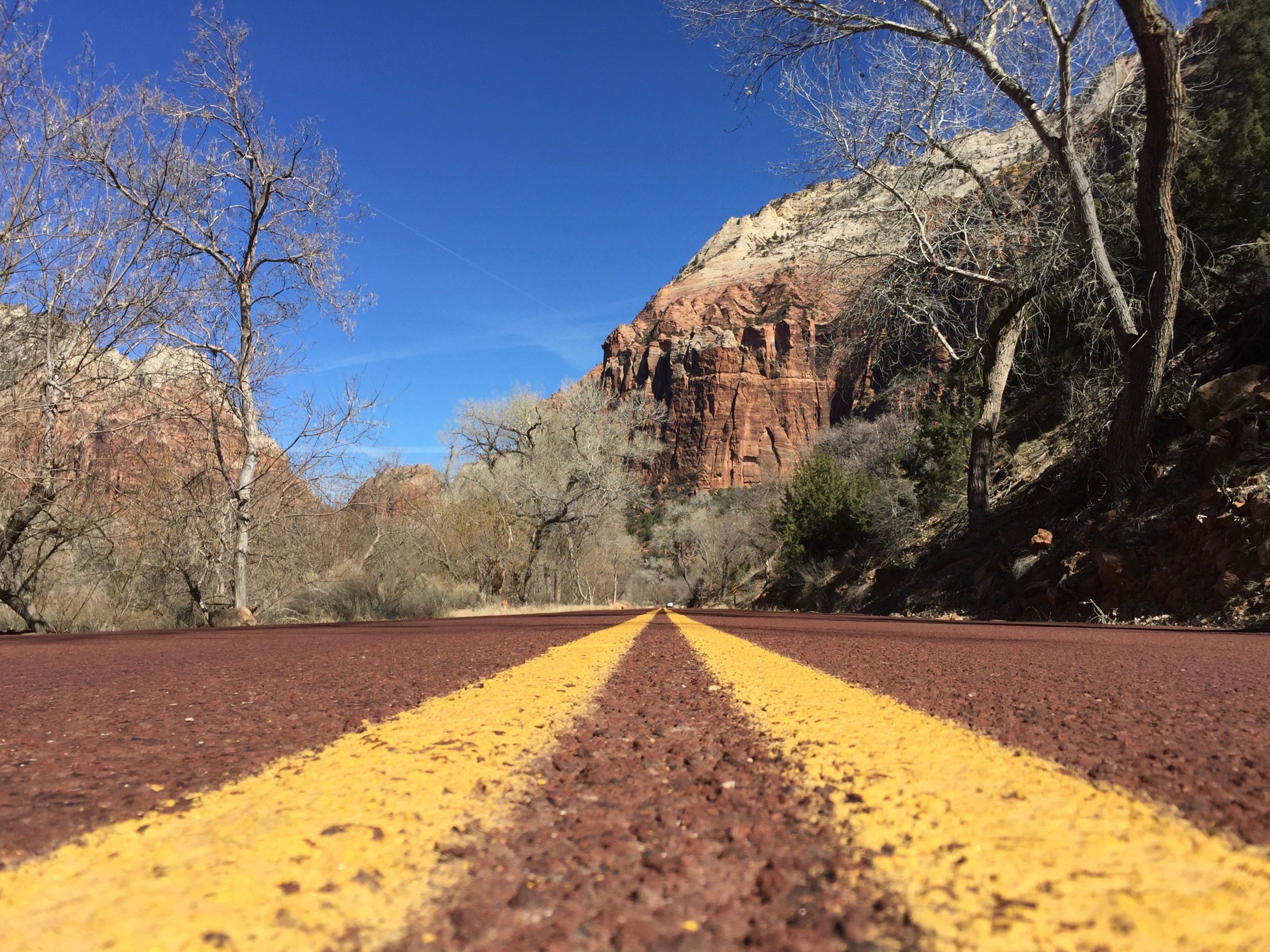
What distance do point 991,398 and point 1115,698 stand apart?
33.3 ft

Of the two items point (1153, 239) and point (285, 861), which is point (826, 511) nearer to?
point (1153, 239)

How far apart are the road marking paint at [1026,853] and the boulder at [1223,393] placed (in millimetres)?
7898

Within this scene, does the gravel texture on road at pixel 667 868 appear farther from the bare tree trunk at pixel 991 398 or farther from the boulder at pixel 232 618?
the bare tree trunk at pixel 991 398

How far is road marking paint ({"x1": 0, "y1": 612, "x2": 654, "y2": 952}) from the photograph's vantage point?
69 centimetres

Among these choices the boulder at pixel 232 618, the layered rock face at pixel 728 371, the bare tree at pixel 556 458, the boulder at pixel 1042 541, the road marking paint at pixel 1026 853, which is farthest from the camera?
the layered rock face at pixel 728 371

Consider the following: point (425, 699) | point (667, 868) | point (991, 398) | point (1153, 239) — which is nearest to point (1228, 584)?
point (1153, 239)

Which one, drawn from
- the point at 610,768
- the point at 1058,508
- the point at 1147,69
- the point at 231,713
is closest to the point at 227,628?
the point at 231,713

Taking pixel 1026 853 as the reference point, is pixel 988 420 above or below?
above

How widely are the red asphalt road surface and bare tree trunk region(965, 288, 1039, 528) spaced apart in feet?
21.3

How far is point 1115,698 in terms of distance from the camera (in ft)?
6.56

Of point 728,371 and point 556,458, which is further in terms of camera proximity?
point 728,371

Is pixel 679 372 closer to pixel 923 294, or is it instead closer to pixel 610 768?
pixel 923 294

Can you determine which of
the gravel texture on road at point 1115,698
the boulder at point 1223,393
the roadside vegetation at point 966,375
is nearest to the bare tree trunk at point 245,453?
the roadside vegetation at point 966,375

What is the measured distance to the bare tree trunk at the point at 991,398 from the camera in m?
10.8
